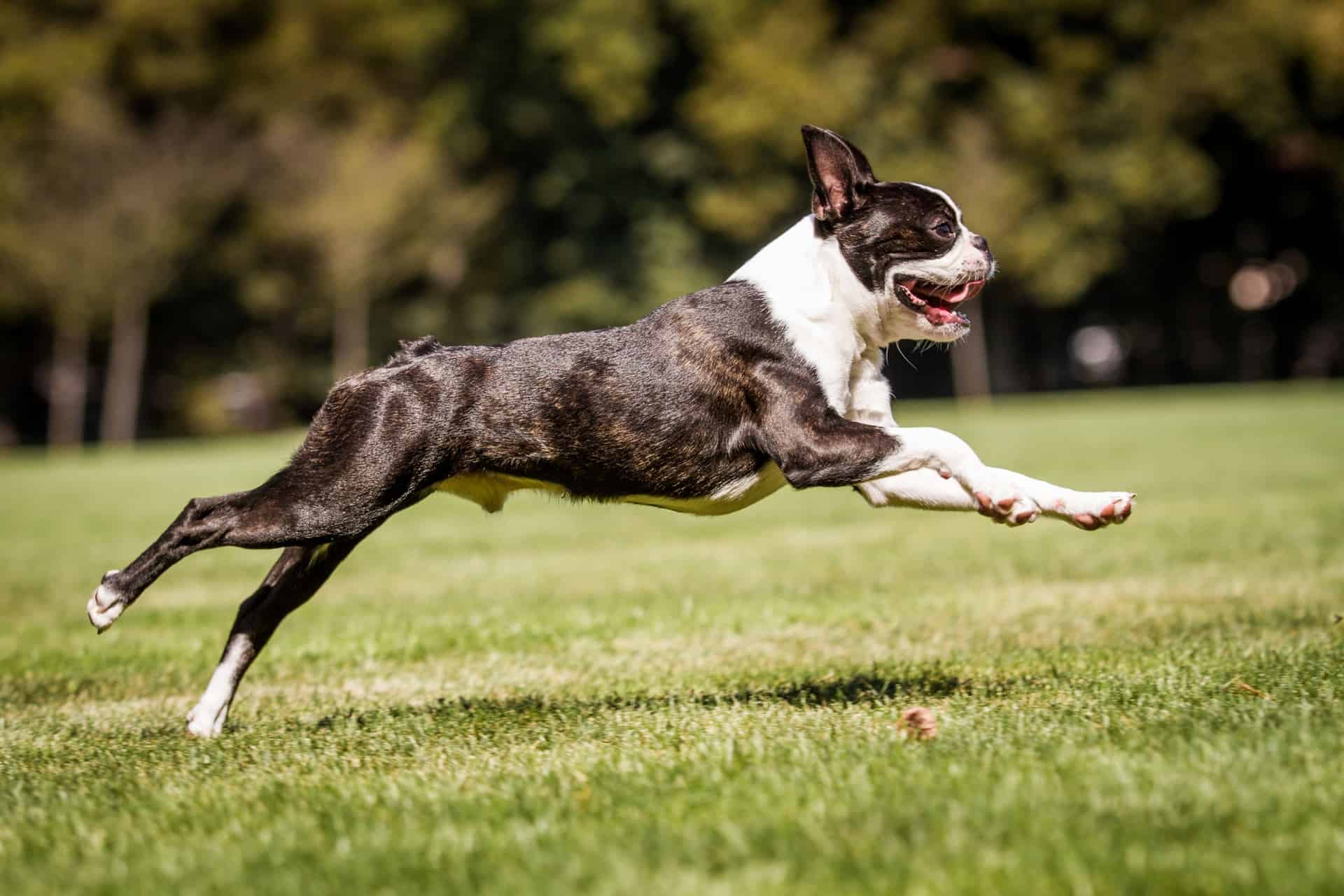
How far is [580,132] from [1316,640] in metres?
45.3

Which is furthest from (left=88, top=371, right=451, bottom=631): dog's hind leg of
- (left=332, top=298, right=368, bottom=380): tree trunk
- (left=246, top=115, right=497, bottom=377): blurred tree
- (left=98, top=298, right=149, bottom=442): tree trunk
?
(left=332, top=298, right=368, bottom=380): tree trunk

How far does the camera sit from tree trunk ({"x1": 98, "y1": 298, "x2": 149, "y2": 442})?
40.0 metres

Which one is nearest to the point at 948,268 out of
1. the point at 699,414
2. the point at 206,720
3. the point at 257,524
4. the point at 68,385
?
the point at 699,414

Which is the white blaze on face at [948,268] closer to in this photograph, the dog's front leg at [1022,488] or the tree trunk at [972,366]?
the dog's front leg at [1022,488]

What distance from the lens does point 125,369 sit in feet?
135

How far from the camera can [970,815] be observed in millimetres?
3703

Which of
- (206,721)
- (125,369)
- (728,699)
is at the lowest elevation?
(728,699)

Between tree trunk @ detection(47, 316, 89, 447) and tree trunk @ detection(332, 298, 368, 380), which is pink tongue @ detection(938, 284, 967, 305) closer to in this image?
tree trunk @ detection(47, 316, 89, 447)

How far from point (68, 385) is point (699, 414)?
41.7 m

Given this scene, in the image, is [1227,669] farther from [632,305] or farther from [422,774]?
[632,305]

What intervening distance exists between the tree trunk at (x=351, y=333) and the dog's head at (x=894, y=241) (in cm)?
3882

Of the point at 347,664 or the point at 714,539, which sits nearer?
the point at 347,664

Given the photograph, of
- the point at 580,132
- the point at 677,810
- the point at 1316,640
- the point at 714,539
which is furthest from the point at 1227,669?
the point at 580,132

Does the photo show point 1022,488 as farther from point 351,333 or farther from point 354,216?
point 351,333
